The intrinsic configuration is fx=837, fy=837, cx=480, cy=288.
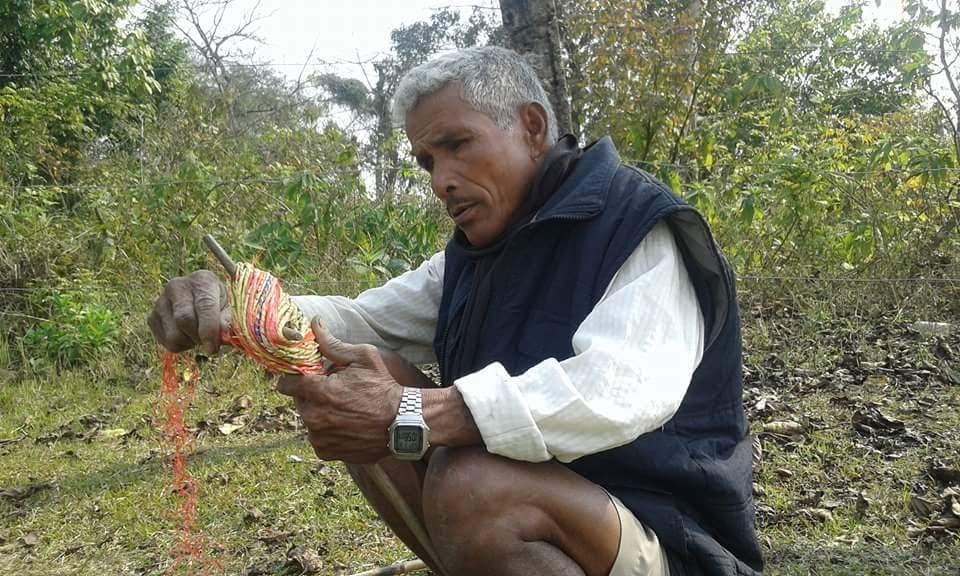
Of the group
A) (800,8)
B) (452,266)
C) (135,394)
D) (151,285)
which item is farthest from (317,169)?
(800,8)

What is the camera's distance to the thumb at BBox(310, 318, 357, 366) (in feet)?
5.80

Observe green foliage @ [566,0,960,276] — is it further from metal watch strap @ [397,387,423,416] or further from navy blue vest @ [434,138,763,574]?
→ metal watch strap @ [397,387,423,416]

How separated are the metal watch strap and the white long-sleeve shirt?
0.29 ft

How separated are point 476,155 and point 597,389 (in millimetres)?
739

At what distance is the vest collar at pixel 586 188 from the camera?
189cm

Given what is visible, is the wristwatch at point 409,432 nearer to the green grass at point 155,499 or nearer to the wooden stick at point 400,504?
the wooden stick at point 400,504

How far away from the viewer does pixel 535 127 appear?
215 centimetres

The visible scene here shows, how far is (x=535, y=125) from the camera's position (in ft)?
7.06

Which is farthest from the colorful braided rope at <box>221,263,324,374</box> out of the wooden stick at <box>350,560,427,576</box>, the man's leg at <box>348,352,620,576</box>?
the wooden stick at <box>350,560,427,576</box>

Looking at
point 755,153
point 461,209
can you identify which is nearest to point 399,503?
point 461,209

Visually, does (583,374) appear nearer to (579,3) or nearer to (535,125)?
(535,125)

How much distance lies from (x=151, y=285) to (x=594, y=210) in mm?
4513

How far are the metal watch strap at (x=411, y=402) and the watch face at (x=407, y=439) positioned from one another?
0.03 metres

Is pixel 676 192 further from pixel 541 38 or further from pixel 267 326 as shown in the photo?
pixel 267 326
